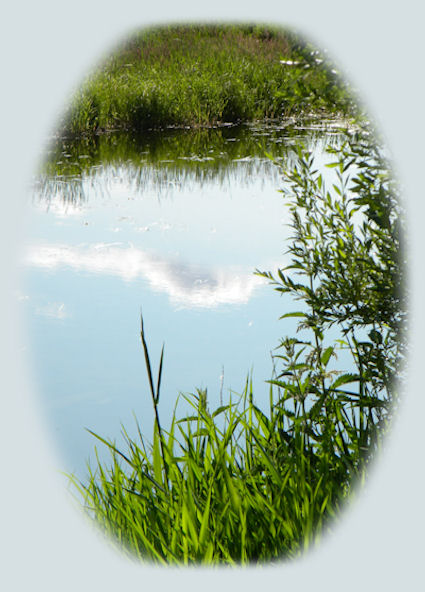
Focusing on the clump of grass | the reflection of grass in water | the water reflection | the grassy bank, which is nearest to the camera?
the clump of grass

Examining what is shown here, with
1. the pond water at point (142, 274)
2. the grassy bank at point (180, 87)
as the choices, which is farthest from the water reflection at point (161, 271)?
the grassy bank at point (180, 87)

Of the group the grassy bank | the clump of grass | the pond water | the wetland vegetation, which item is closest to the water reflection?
the pond water

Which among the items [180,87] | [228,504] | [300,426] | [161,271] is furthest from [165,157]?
[228,504]

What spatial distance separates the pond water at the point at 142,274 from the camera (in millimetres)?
3061

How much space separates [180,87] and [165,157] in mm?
2709

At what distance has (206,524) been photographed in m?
1.64

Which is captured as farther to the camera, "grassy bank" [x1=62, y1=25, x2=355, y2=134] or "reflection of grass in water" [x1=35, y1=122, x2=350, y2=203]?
"grassy bank" [x1=62, y1=25, x2=355, y2=134]

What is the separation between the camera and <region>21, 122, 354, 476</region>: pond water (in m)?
3.06

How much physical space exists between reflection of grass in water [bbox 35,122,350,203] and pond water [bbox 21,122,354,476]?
0.03m

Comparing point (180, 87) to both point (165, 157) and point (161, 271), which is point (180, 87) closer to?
point (165, 157)

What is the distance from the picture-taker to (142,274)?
4539 millimetres

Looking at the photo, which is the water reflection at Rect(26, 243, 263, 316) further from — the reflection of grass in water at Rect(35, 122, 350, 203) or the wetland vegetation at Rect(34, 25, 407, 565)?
the reflection of grass in water at Rect(35, 122, 350, 203)

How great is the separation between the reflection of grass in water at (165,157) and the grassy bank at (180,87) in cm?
35

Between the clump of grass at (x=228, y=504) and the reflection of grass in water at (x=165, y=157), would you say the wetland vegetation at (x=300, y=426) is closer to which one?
the clump of grass at (x=228, y=504)
